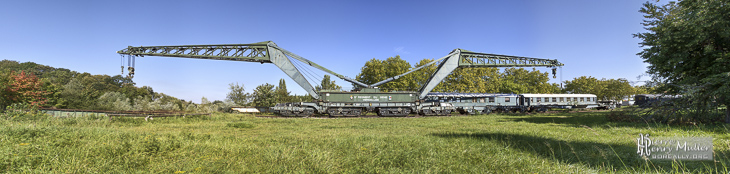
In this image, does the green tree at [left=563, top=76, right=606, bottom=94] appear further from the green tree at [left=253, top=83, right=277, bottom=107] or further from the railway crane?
the green tree at [left=253, top=83, right=277, bottom=107]

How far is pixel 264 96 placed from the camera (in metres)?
38.2

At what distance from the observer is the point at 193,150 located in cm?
499

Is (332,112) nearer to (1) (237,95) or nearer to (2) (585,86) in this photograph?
(1) (237,95)

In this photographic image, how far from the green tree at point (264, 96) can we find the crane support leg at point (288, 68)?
16.6 metres

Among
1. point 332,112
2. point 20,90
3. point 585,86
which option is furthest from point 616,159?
point 585,86

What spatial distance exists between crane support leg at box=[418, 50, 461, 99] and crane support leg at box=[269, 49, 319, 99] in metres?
10.8

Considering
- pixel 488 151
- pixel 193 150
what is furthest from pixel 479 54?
pixel 193 150

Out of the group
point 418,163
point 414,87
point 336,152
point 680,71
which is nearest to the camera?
point 418,163

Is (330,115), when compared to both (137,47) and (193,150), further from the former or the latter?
(193,150)

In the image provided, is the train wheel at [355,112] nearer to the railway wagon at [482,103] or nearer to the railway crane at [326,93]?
the railway crane at [326,93]

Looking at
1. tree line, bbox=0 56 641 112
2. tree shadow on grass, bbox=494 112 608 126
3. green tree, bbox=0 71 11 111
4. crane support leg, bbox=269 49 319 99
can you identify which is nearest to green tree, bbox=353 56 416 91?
tree line, bbox=0 56 641 112

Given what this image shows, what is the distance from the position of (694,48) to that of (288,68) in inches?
932

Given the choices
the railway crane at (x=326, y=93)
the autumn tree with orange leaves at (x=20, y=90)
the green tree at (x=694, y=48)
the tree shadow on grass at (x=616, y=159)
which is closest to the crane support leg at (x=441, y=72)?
the railway crane at (x=326, y=93)

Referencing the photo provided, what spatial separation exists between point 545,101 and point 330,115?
26.8 metres
